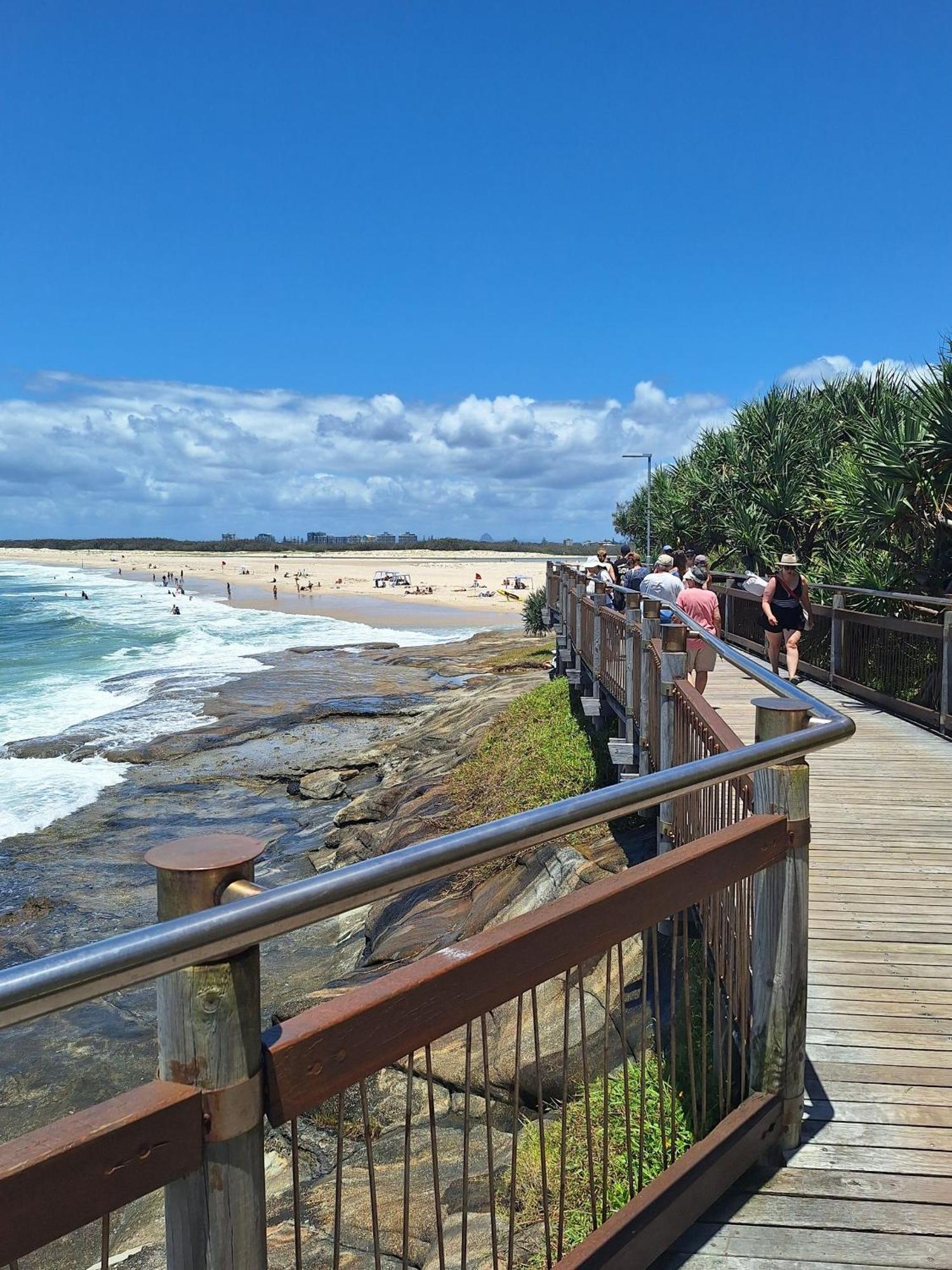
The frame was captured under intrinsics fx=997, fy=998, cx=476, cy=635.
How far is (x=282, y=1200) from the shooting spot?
5637 millimetres

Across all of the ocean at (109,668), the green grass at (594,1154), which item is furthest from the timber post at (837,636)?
the ocean at (109,668)

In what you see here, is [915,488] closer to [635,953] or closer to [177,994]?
[635,953]

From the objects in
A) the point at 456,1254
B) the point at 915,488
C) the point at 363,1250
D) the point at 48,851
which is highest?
the point at 915,488

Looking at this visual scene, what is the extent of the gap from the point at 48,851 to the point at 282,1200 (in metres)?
11.3

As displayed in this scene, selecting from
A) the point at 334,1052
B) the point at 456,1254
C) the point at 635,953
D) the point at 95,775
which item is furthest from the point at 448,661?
the point at 334,1052

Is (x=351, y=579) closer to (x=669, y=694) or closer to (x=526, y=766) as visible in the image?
(x=526, y=766)

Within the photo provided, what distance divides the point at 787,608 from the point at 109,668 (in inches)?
1275

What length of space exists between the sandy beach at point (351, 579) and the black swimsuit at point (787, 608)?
4153cm

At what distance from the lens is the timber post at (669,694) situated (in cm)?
680

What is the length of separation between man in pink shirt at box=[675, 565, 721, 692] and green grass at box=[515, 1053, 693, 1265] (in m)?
2.73

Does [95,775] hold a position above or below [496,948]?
below

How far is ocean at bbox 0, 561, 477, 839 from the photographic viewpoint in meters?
20.4

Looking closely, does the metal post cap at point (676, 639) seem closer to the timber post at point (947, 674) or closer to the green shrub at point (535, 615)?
the timber post at point (947, 674)

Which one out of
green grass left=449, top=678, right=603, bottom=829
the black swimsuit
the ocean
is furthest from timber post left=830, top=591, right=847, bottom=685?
the ocean
